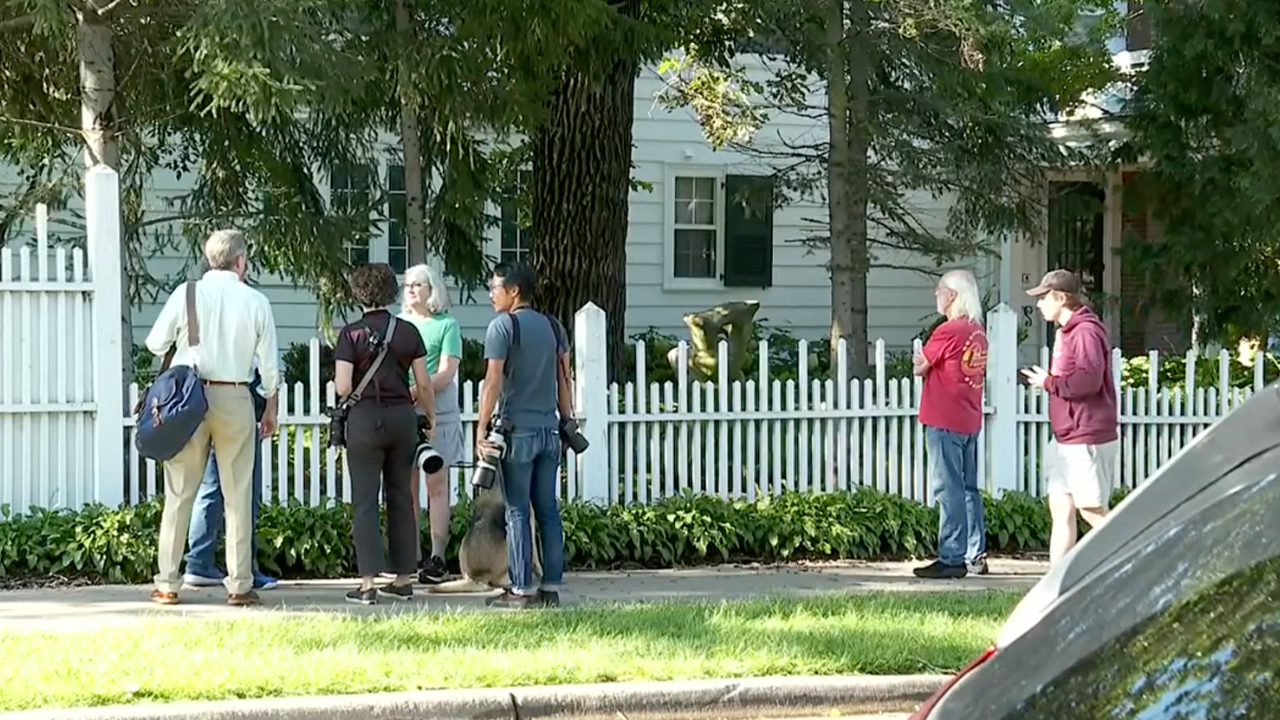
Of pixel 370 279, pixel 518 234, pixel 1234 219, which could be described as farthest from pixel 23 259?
pixel 518 234

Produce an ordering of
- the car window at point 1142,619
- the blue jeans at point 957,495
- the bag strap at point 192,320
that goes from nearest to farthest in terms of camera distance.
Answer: the car window at point 1142,619
the bag strap at point 192,320
the blue jeans at point 957,495

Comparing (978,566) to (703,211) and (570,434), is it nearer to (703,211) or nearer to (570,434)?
(570,434)

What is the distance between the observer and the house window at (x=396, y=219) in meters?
18.5

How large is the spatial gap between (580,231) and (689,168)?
8823mm

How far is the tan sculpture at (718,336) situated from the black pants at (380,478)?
6.88 m

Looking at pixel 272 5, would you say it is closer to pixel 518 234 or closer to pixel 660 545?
pixel 660 545

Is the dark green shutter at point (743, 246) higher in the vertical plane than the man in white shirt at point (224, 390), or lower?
higher

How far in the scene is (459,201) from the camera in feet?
44.4

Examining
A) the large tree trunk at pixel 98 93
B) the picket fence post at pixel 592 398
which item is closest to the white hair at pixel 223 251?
the large tree trunk at pixel 98 93

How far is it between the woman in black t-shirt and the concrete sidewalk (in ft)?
1.21

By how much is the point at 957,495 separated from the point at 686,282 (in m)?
12.3

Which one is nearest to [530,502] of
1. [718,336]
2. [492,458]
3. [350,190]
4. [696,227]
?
[492,458]

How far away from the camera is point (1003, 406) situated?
39.4ft

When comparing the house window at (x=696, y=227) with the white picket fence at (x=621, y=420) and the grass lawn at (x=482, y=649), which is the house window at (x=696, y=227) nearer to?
the white picket fence at (x=621, y=420)
